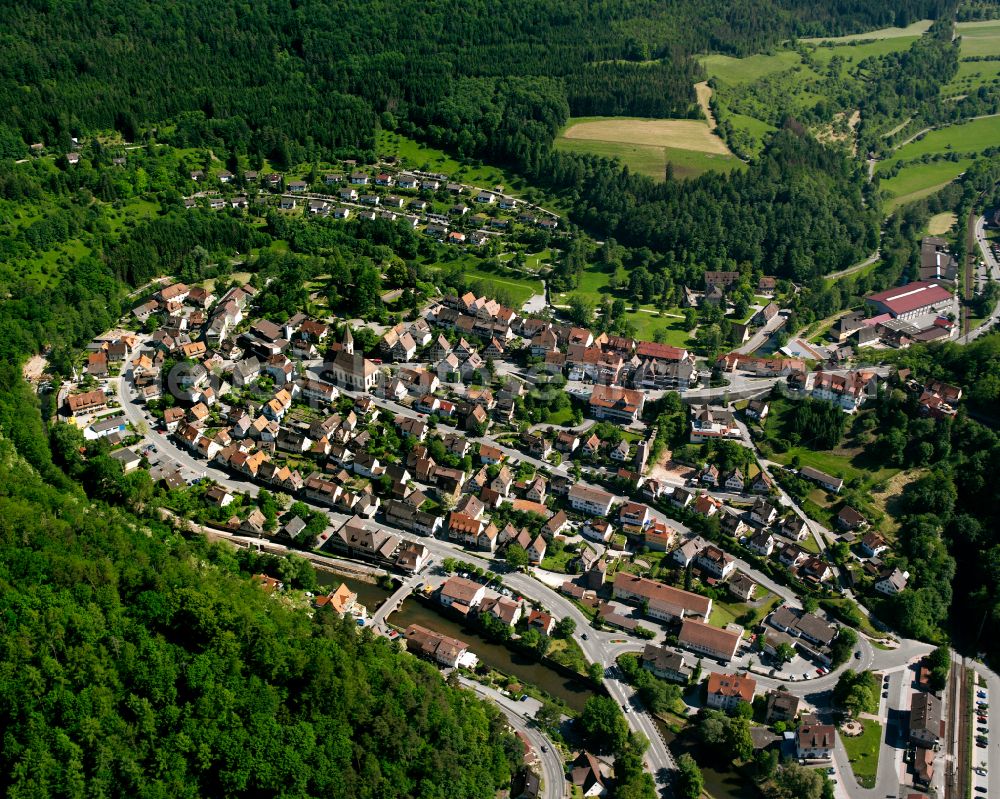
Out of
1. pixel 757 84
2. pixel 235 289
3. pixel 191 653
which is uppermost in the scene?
pixel 757 84

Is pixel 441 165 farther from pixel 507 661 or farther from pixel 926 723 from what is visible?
pixel 926 723

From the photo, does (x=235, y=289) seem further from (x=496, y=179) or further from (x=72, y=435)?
(x=496, y=179)

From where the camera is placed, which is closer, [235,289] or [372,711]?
[372,711]

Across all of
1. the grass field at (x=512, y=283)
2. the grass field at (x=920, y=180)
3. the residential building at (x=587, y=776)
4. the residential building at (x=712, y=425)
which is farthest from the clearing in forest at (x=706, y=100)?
the residential building at (x=587, y=776)

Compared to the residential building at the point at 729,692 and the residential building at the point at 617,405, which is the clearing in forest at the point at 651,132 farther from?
the residential building at the point at 729,692

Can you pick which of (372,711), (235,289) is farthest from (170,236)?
(372,711)

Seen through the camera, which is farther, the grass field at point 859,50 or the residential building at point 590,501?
the grass field at point 859,50
